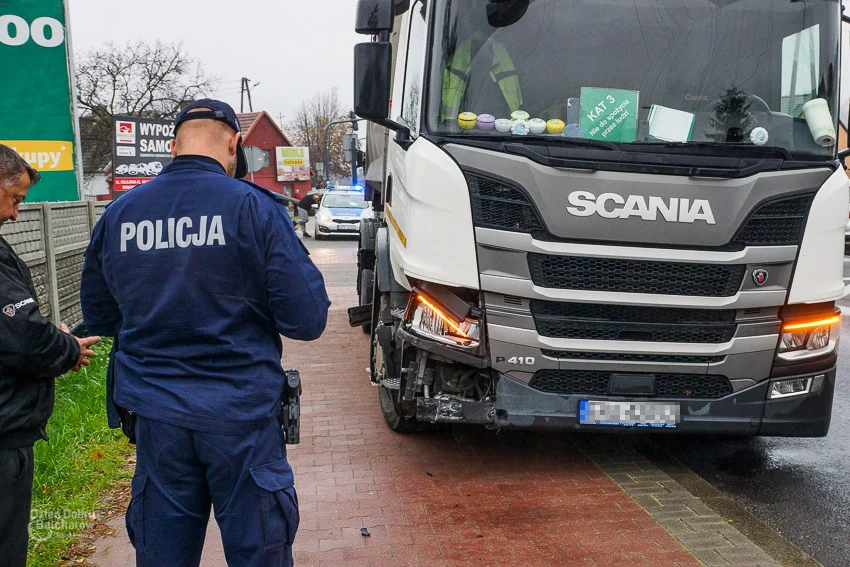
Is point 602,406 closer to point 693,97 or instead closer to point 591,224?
point 591,224

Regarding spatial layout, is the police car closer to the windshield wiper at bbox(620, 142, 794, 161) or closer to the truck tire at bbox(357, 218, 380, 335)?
the truck tire at bbox(357, 218, 380, 335)

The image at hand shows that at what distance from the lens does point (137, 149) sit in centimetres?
1919

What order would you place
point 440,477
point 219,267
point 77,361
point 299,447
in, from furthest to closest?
1. point 299,447
2. point 440,477
3. point 77,361
4. point 219,267

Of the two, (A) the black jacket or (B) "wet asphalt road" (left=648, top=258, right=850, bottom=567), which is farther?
(B) "wet asphalt road" (left=648, top=258, right=850, bottom=567)

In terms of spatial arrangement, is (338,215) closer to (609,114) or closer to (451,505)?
(609,114)

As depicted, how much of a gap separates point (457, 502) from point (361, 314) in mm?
2842

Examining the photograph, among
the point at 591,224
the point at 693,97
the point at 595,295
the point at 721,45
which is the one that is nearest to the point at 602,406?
the point at 595,295

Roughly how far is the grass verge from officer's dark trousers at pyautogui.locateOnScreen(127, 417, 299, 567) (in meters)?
1.55

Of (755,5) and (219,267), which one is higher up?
(755,5)

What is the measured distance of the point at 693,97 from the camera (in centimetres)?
496

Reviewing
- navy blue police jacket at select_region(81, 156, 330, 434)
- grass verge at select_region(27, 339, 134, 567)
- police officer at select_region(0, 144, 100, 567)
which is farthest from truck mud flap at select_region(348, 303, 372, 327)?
navy blue police jacket at select_region(81, 156, 330, 434)

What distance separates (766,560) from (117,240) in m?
3.27

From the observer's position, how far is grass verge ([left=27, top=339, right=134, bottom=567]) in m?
4.33

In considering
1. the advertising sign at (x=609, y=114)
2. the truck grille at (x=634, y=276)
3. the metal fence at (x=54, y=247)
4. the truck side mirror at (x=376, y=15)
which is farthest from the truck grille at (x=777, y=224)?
the metal fence at (x=54, y=247)
